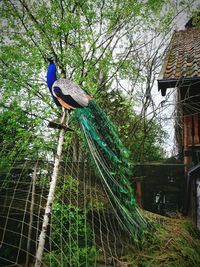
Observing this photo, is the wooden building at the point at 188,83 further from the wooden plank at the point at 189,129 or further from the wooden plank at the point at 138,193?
the wooden plank at the point at 138,193

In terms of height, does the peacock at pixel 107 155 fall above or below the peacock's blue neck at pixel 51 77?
below

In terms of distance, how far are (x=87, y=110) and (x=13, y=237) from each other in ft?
18.4

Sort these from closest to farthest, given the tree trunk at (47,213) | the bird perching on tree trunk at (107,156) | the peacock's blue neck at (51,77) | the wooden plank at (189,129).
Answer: the tree trunk at (47,213), the bird perching on tree trunk at (107,156), the peacock's blue neck at (51,77), the wooden plank at (189,129)

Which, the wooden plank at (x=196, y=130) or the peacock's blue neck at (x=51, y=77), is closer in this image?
the peacock's blue neck at (x=51, y=77)


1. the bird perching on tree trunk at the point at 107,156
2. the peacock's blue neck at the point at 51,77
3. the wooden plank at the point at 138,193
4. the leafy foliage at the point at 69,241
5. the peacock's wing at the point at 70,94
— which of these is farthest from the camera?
the wooden plank at the point at 138,193

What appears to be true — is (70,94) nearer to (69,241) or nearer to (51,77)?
(51,77)

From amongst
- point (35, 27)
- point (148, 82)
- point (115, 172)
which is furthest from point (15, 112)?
point (148, 82)

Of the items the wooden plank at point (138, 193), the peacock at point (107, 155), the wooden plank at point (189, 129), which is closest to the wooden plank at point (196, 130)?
the wooden plank at point (189, 129)

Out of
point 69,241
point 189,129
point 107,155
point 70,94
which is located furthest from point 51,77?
point 189,129

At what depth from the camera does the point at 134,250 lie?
2.32 metres

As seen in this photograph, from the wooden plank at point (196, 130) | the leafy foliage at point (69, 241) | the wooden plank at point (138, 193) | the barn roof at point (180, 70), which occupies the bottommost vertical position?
the leafy foliage at point (69, 241)

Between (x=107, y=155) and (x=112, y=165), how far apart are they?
13 cm

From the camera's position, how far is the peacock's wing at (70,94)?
124 inches

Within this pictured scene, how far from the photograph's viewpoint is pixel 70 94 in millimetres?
3180
